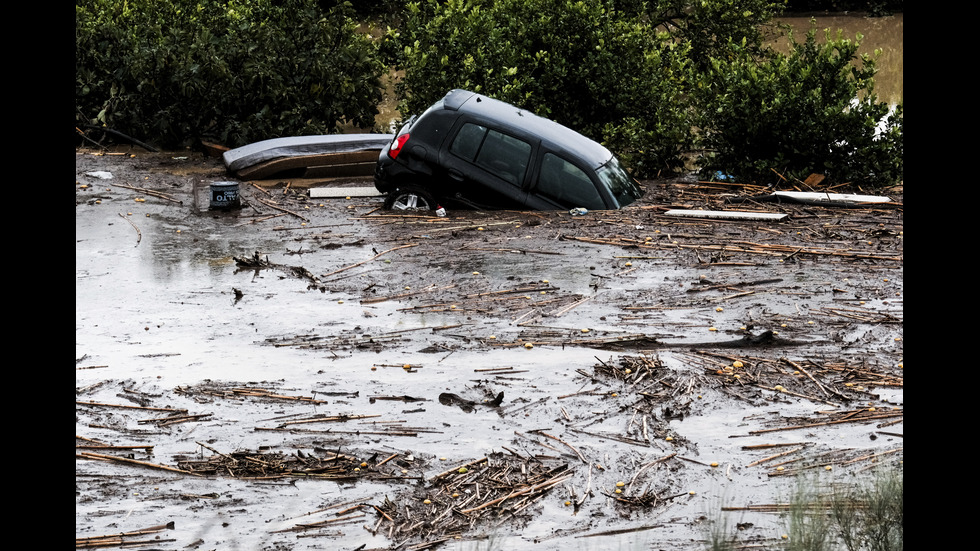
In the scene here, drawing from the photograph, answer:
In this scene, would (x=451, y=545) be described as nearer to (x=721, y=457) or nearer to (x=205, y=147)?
(x=721, y=457)

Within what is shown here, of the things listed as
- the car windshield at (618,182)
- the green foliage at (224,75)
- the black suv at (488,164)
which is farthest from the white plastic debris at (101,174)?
the car windshield at (618,182)

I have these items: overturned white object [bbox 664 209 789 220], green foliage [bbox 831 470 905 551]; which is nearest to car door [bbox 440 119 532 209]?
overturned white object [bbox 664 209 789 220]

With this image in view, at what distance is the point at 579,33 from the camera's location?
1705cm

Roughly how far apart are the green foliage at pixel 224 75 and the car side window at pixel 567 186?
6.19 metres

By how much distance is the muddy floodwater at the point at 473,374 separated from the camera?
5.58 m

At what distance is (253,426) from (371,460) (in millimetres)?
989

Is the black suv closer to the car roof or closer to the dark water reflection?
the car roof

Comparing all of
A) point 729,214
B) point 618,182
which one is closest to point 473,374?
point 618,182

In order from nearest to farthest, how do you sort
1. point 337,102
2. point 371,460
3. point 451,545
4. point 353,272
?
point 451,545 < point 371,460 < point 353,272 < point 337,102

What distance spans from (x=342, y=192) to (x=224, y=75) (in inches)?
167
